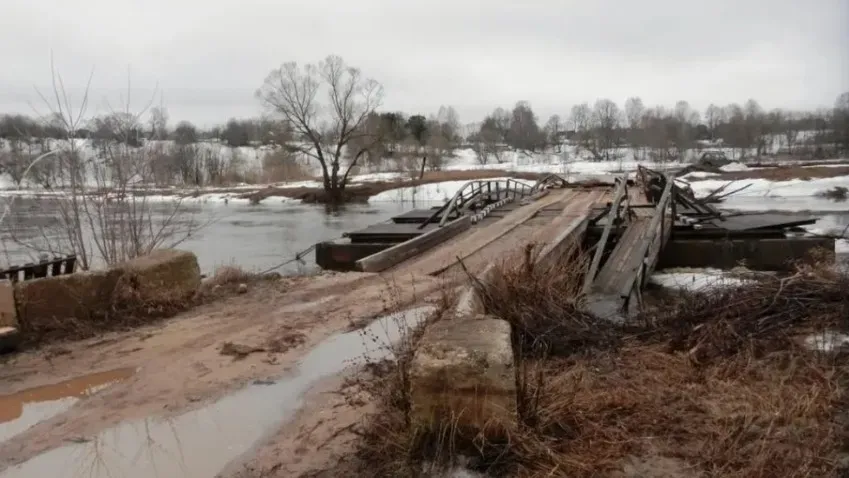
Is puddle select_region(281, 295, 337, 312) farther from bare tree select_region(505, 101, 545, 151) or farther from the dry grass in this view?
bare tree select_region(505, 101, 545, 151)

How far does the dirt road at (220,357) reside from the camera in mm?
4922

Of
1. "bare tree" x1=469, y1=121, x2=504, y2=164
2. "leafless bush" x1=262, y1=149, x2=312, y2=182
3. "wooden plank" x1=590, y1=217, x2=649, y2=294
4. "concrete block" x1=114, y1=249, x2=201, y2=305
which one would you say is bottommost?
"wooden plank" x1=590, y1=217, x2=649, y2=294

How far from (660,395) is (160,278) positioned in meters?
6.42

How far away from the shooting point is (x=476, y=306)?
222 inches

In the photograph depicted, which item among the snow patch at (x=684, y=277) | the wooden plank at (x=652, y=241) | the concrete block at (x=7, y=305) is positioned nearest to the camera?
the concrete block at (x=7, y=305)

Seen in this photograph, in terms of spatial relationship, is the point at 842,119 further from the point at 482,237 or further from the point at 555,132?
the point at 555,132

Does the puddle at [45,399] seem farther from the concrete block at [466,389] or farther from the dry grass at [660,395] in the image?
the concrete block at [466,389]

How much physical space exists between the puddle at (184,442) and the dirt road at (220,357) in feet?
0.24

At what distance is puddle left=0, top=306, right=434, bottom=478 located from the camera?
14.5 ft

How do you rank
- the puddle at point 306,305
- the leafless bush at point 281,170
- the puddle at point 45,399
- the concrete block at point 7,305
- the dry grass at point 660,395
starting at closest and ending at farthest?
the dry grass at point 660,395
the puddle at point 45,399
the concrete block at point 7,305
the puddle at point 306,305
the leafless bush at point 281,170

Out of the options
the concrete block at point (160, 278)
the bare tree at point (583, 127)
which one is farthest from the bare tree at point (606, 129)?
the concrete block at point (160, 278)

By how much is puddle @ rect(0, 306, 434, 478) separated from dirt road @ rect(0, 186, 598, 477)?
2.9 inches

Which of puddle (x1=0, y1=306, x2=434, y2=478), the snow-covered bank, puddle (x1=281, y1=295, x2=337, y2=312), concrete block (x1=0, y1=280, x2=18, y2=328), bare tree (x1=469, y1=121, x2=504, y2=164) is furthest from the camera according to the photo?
bare tree (x1=469, y1=121, x2=504, y2=164)

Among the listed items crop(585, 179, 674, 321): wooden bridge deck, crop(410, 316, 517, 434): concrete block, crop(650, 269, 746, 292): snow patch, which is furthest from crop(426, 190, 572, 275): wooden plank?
crop(410, 316, 517, 434): concrete block
